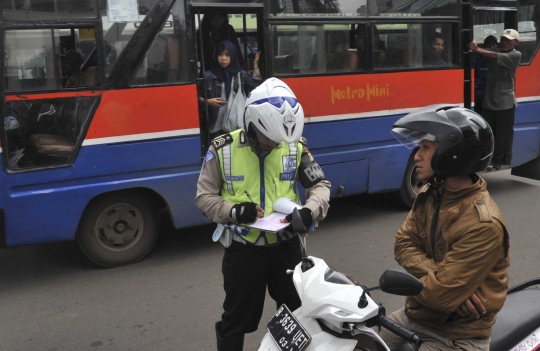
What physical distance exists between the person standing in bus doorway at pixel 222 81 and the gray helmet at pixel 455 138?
3.82m

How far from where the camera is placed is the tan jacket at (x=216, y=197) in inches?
111

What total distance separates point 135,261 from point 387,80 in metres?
3.29

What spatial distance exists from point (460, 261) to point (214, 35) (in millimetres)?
4741

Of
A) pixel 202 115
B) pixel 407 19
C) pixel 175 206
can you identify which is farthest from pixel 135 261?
pixel 407 19

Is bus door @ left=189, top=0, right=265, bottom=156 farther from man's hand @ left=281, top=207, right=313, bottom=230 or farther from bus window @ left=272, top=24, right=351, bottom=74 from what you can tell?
man's hand @ left=281, top=207, right=313, bottom=230

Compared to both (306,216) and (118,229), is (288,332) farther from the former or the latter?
(118,229)

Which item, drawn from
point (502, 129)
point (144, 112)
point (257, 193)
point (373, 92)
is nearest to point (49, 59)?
point (144, 112)

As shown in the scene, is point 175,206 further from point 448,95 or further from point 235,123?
point 448,95

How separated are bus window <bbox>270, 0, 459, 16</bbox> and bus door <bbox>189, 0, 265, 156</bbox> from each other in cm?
31

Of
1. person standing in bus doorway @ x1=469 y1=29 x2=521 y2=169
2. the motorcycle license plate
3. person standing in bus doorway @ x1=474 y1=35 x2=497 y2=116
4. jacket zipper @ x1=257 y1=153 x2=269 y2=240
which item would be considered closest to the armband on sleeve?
jacket zipper @ x1=257 y1=153 x2=269 y2=240

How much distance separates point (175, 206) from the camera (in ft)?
18.1

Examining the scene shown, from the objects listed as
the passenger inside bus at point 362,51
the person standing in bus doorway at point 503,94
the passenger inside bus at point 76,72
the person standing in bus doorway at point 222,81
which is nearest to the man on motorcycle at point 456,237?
the passenger inside bus at point 76,72

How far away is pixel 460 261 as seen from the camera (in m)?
2.15

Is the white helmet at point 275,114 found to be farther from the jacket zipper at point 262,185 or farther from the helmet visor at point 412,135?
the helmet visor at point 412,135
